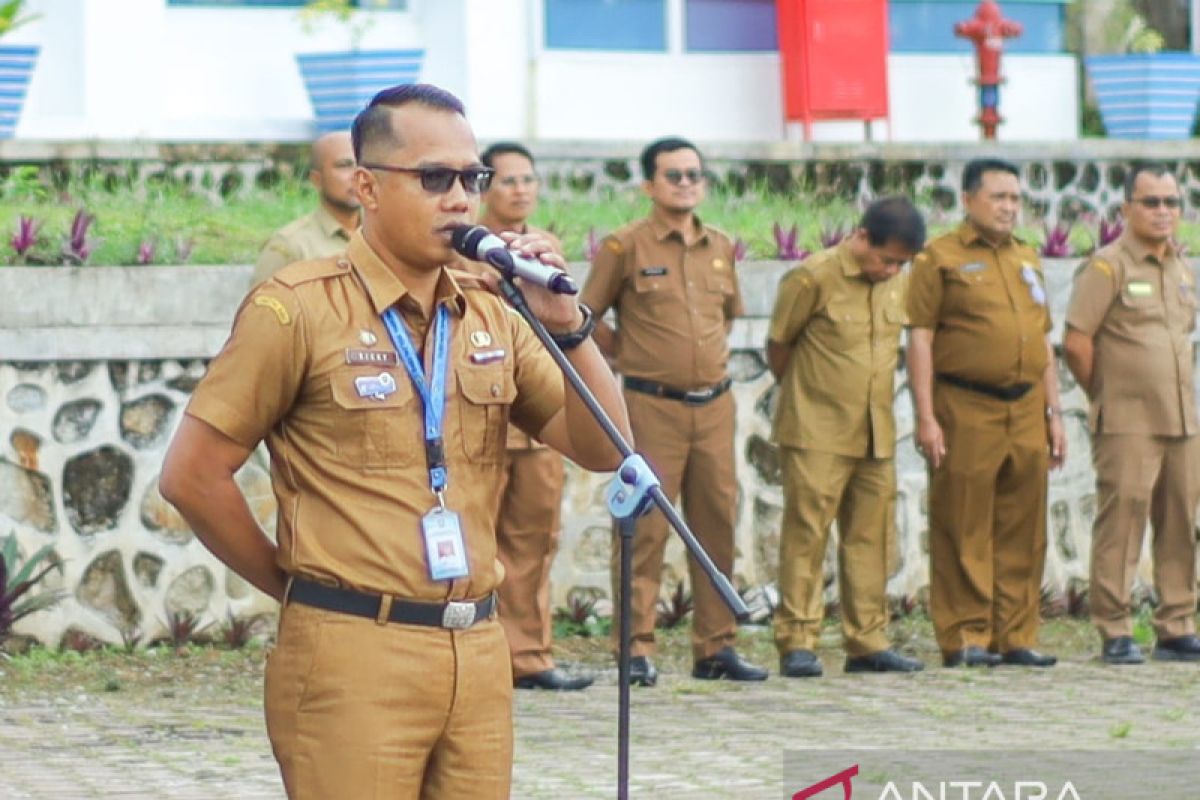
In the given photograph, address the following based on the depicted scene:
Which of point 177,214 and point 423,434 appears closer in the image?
point 423,434

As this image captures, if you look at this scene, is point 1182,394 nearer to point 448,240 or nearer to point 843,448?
point 843,448

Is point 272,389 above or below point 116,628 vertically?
above

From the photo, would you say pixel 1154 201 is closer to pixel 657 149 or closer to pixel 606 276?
pixel 657 149

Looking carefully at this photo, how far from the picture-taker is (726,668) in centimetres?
1081

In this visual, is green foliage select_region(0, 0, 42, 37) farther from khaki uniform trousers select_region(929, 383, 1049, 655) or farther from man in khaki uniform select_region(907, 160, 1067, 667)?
khaki uniform trousers select_region(929, 383, 1049, 655)

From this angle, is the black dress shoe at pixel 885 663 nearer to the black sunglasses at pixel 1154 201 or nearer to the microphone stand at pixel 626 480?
the black sunglasses at pixel 1154 201

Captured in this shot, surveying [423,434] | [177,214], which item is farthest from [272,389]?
[177,214]

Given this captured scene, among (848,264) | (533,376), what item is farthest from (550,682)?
(533,376)

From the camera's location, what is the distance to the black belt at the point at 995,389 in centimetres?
1123

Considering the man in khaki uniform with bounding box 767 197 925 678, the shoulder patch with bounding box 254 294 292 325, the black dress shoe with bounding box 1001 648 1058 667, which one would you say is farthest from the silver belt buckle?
the black dress shoe with bounding box 1001 648 1058 667

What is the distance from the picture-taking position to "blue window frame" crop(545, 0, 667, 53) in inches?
643

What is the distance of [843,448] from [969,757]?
2.47 metres

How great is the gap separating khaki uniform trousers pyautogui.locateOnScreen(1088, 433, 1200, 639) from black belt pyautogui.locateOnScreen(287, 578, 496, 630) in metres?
7.27

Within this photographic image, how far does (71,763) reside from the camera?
8.52 m
